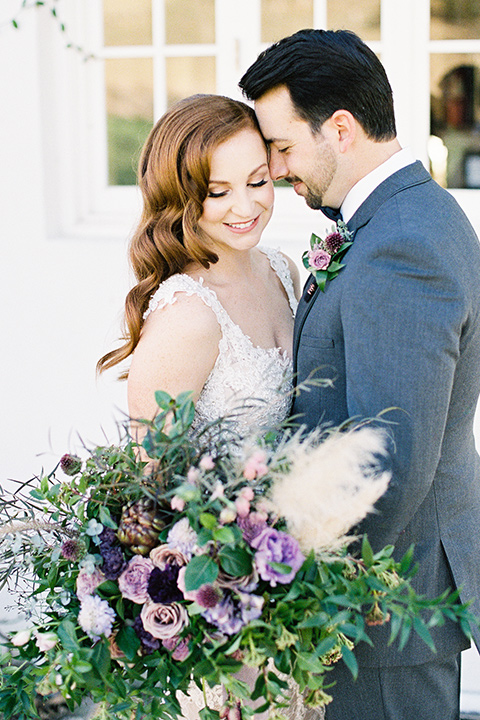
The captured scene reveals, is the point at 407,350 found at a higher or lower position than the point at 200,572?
higher

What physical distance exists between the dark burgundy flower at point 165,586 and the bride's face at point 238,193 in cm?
98

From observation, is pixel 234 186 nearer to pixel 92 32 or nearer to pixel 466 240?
pixel 466 240

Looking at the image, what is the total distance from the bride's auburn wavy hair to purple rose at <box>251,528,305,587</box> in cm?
91

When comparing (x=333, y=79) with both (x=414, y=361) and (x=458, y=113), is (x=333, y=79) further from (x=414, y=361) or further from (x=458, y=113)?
(x=458, y=113)

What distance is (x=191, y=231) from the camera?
1.94 meters

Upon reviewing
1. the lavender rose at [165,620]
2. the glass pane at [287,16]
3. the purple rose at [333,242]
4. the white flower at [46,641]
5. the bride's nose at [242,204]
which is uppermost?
the glass pane at [287,16]

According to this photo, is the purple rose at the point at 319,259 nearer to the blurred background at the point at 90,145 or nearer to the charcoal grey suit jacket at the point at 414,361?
the charcoal grey suit jacket at the point at 414,361

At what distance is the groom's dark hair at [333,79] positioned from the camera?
66.9 inches

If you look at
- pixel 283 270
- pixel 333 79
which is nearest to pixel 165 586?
pixel 333 79

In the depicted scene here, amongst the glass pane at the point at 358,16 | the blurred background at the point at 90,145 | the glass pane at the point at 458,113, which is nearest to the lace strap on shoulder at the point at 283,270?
the blurred background at the point at 90,145

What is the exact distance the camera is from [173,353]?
178 centimetres

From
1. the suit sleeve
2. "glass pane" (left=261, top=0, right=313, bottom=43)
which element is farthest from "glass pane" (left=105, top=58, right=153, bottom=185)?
the suit sleeve

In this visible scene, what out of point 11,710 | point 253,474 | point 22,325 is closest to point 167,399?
point 253,474

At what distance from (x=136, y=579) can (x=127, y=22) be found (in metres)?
3.29
